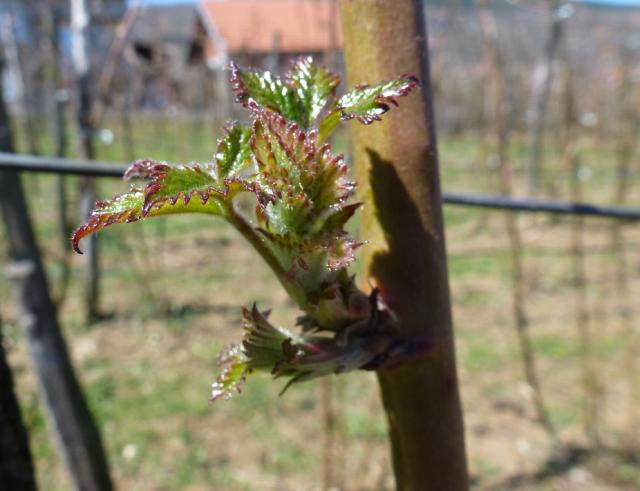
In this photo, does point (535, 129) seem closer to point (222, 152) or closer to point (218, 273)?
point (218, 273)

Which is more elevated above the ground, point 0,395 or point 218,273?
point 0,395

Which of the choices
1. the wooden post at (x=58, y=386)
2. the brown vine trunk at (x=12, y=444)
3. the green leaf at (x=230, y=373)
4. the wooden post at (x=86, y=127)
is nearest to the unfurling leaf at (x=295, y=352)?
the green leaf at (x=230, y=373)

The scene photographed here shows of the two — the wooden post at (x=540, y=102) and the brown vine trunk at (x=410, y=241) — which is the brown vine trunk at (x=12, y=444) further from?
the wooden post at (x=540, y=102)

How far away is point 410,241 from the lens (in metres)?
0.37

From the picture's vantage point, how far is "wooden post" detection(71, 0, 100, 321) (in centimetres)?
372

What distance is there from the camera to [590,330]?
13.3 feet

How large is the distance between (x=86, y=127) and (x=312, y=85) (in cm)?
363

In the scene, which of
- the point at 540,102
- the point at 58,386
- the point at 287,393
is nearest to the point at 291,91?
the point at 58,386

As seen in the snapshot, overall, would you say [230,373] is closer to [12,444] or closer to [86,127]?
[12,444]

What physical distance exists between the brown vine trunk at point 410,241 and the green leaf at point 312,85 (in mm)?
19

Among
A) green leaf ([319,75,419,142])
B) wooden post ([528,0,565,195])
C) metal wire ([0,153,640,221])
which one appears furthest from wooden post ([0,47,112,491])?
wooden post ([528,0,565,195])

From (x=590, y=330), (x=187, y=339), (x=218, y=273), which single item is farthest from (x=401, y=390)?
(x=218, y=273)

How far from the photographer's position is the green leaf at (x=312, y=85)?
377mm

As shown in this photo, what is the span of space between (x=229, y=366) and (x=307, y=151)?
0.46 ft
